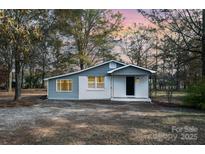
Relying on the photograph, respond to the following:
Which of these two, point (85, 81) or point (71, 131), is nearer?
point (71, 131)

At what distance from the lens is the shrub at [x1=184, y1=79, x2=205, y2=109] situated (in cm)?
1015

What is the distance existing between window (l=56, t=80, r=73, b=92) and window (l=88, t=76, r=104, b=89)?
989 millimetres

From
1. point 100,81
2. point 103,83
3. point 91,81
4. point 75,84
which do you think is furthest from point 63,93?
point 103,83

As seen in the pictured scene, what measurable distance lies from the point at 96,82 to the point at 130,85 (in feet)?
5.67

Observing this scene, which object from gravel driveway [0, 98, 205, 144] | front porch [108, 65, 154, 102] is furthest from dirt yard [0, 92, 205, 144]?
front porch [108, 65, 154, 102]

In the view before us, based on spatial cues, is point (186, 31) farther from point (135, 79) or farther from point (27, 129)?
point (27, 129)

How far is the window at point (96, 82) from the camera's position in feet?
51.9

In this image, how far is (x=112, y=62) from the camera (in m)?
15.6

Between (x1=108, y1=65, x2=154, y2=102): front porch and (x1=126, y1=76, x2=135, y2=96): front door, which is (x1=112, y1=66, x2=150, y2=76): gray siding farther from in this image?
(x1=126, y1=76, x2=135, y2=96): front door

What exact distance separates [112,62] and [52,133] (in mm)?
9538

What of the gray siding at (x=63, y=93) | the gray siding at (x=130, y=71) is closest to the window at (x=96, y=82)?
the gray siding at (x=63, y=93)

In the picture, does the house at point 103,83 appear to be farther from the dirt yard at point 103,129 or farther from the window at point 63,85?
the dirt yard at point 103,129

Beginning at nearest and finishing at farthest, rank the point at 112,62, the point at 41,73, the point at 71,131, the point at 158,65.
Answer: the point at 71,131 < the point at 158,65 < the point at 112,62 < the point at 41,73
